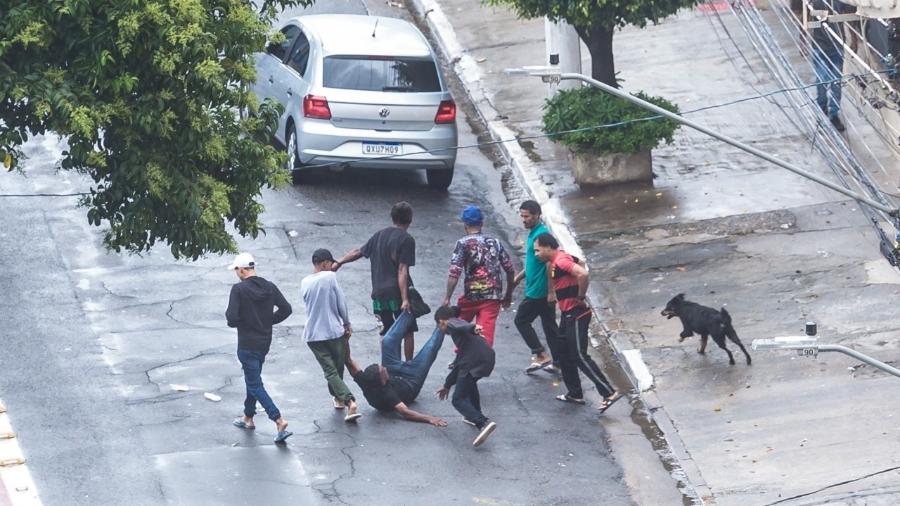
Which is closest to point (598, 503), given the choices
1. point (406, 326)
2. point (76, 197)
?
point (406, 326)

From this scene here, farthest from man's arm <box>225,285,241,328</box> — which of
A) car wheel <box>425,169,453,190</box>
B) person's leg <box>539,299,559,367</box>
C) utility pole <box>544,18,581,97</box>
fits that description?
utility pole <box>544,18,581,97</box>

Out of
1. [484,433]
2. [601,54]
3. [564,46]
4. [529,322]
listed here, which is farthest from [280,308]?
[564,46]

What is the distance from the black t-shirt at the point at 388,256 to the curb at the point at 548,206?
2.35 metres

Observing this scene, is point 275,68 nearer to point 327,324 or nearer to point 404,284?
point 404,284

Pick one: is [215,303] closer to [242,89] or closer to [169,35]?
[242,89]

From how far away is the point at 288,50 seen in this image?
19.5 m

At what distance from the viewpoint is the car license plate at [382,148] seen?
59.5 feet

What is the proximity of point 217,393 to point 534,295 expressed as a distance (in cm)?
286

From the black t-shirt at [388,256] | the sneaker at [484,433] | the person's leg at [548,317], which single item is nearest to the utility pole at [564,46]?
the person's leg at [548,317]

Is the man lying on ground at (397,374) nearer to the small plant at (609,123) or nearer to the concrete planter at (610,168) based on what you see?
the small plant at (609,123)

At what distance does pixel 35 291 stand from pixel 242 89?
15.0 ft

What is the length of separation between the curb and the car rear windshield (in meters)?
1.95

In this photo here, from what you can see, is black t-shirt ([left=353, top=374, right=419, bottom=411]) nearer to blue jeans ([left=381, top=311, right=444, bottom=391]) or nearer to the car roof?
blue jeans ([left=381, top=311, right=444, bottom=391])

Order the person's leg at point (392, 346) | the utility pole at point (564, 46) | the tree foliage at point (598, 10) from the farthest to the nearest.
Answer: the utility pole at point (564, 46)
the tree foliage at point (598, 10)
the person's leg at point (392, 346)
